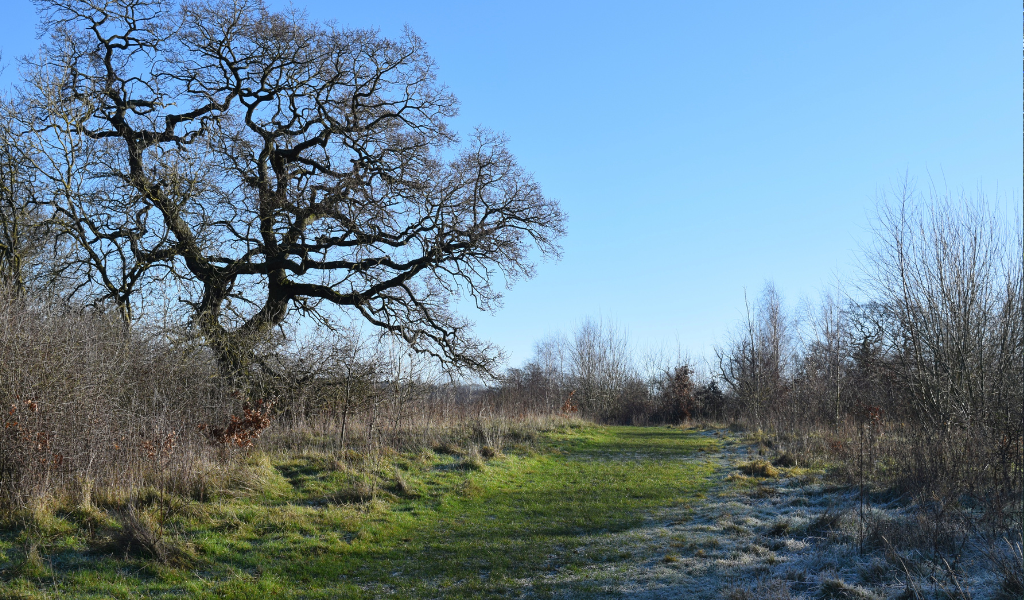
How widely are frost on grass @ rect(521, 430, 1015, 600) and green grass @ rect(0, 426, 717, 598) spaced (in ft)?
1.35

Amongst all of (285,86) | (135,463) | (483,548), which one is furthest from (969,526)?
(285,86)

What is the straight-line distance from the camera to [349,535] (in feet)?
24.8

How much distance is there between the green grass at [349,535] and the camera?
571 centimetres

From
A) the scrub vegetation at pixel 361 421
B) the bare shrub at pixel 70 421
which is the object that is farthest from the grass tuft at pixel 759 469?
the bare shrub at pixel 70 421

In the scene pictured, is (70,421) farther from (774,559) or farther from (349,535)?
(774,559)

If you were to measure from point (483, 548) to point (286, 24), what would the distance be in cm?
1552

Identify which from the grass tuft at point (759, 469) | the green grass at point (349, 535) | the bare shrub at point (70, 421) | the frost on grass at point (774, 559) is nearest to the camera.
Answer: the frost on grass at point (774, 559)

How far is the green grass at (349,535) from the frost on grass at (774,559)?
1.35ft

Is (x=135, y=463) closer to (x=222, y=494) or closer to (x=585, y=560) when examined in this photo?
(x=222, y=494)

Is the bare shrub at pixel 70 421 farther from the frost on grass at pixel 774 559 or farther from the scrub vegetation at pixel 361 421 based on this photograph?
the frost on grass at pixel 774 559

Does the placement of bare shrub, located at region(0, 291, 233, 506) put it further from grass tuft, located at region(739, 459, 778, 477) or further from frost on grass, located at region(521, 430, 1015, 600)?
grass tuft, located at region(739, 459, 778, 477)

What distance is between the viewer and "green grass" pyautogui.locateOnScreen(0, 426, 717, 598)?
225 inches

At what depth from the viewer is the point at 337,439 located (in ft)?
39.2

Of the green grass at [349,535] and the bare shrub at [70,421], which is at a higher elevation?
the bare shrub at [70,421]
